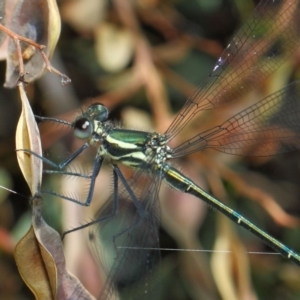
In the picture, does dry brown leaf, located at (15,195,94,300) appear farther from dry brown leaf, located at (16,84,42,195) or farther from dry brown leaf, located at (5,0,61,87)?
dry brown leaf, located at (5,0,61,87)

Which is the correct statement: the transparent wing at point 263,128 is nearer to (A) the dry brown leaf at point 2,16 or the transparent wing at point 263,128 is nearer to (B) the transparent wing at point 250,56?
(B) the transparent wing at point 250,56

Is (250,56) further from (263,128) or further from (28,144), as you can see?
(28,144)

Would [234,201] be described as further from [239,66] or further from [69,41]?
[69,41]

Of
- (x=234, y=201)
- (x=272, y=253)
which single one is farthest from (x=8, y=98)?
(x=272, y=253)

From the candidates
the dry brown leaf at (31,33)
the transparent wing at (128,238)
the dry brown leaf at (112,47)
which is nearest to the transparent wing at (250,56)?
the transparent wing at (128,238)

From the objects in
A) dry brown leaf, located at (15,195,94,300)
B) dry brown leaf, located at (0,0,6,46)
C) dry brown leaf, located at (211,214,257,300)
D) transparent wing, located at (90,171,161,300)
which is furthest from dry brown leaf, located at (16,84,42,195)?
dry brown leaf, located at (211,214,257,300)

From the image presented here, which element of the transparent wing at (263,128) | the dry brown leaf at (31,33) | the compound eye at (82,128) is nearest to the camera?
the dry brown leaf at (31,33)

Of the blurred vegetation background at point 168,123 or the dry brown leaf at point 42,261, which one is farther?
the blurred vegetation background at point 168,123
